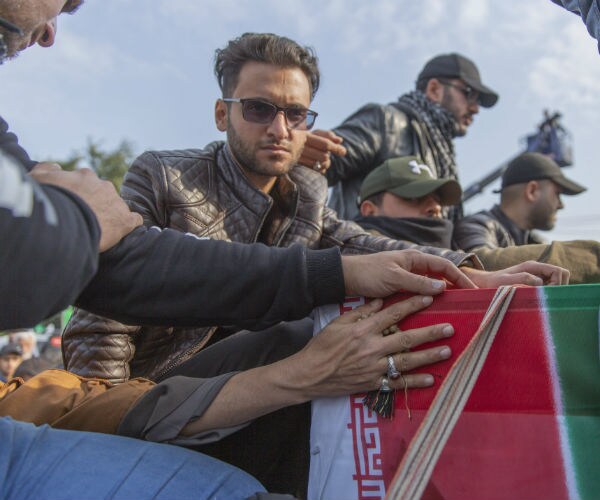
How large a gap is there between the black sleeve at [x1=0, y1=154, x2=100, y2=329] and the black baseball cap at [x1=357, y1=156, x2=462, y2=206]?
91.8 inches

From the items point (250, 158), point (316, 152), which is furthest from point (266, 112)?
point (316, 152)

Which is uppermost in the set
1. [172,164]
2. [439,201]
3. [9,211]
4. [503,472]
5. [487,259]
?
[439,201]

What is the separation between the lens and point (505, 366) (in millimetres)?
1277

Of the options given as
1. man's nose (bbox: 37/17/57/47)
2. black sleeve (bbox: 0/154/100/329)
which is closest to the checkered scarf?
man's nose (bbox: 37/17/57/47)

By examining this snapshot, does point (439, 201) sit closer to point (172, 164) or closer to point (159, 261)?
point (172, 164)

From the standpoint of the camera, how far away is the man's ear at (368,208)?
3.38 m

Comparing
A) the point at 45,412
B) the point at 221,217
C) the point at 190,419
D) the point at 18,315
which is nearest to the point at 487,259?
the point at 221,217

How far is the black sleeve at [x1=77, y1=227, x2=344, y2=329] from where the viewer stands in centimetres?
137

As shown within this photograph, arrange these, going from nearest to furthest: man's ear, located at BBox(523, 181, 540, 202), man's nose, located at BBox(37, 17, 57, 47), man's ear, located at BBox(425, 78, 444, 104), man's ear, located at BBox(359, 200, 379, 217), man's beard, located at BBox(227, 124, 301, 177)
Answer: man's nose, located at BBox(37, 17, 57, 47) → man's beard, located at BBox(227, 124, 301, 177) → man's ear, located at BBox(359, 200, 379, 217) → man's ear, located at BBox(523, 181, 540, 202) → man's ear, located at BBox(425, 78, 444, 104)

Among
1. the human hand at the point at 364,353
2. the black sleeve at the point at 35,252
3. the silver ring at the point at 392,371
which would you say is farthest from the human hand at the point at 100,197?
the silver ring at the point at 392,371

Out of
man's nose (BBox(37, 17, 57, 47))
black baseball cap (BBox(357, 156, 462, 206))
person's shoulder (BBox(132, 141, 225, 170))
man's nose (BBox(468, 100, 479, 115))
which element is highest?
man's nose (BBox(468, 100, 479, 115))

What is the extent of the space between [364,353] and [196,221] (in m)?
0.92

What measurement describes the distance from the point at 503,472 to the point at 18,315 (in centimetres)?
89

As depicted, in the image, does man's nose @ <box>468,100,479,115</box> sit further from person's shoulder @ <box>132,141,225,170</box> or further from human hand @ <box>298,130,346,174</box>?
person's shoulder @ <box>132,141,225,170</box>
